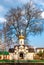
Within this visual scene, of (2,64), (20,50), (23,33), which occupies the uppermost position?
(23,33)

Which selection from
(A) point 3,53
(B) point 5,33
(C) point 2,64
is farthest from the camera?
(B) point 5,33

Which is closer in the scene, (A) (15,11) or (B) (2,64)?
(B) (2,64)

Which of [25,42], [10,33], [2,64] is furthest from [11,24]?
[2,64]

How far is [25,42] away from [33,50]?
2.10m

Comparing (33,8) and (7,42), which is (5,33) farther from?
(33,8)

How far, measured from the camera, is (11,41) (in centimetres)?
3997

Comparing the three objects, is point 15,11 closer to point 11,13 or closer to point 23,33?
point 11,13

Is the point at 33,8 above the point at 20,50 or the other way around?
above

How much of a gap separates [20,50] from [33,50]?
342cm

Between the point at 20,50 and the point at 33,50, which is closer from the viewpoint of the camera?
the point at 20,50

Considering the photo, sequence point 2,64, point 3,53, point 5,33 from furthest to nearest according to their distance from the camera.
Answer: point 5,33 < point 3,53 < point 2,64

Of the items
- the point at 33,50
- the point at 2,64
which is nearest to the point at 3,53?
the point at 33,50

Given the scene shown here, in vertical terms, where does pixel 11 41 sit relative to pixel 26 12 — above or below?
below

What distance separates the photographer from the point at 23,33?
1558 inches
